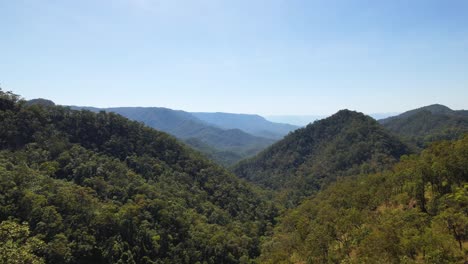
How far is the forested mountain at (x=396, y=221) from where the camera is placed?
32.5m

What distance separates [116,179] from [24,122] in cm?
3420

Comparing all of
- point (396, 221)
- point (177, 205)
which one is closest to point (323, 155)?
point (177, 205)

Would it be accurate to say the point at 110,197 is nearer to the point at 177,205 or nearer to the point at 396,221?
the point at 177,205

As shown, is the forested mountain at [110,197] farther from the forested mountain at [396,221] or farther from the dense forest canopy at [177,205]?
the forested mountain at [396,221]

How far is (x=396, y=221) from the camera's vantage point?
130 feet

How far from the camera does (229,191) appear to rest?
103 meters

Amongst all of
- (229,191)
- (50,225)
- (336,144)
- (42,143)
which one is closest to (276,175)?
(336,144)

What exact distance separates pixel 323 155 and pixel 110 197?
117m

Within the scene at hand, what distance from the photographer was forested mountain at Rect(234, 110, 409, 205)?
133000 mm

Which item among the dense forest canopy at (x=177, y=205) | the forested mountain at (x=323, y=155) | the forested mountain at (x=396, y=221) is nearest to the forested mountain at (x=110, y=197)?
the dense forest canopy at (x=177, y=205)

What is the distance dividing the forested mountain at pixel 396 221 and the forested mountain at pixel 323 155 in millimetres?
58361

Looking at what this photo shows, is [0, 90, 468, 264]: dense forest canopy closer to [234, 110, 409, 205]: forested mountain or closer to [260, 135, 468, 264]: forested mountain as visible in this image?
[260, 135, 468, 264]: forested mountain

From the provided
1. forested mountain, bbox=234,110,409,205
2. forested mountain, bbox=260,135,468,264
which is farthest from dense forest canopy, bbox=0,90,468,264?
forested mountain, bbox=234,110,409,205

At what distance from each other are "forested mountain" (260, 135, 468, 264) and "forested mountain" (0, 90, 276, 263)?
1793 centimetres
